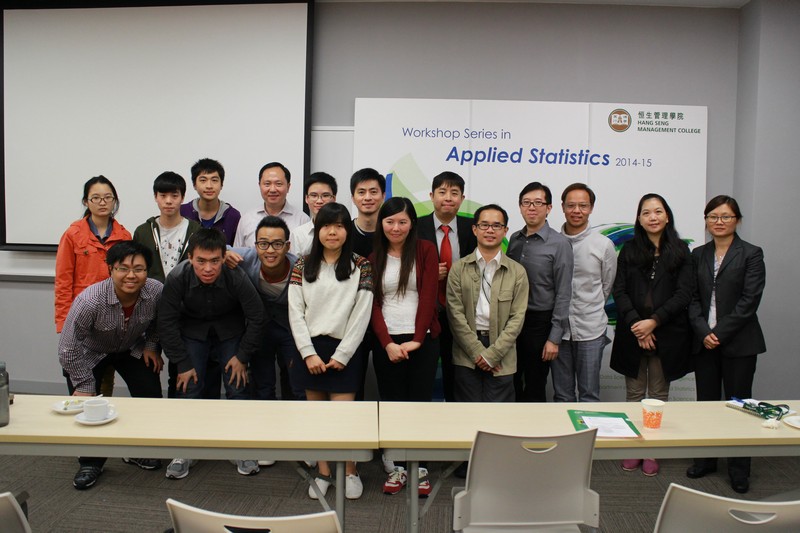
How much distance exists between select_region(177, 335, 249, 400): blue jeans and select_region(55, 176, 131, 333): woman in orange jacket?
0.97m

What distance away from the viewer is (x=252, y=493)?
2.70 m

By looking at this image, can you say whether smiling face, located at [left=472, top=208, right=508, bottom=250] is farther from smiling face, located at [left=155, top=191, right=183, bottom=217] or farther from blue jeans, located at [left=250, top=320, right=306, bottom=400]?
smiling face, located at [left=155, top=191, right=183, bottom=217]

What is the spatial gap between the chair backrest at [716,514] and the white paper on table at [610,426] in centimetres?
42

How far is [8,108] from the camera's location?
13.3 feet

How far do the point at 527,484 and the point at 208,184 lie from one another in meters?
2.69

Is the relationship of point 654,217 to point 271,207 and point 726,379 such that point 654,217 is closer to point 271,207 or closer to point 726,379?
point 726,379

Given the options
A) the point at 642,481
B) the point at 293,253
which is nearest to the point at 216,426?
the point at 293,253

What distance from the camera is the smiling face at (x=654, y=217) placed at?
2894mm

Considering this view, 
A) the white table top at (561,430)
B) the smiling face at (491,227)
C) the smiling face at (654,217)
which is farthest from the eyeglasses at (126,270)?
the smiling face at (654,217)

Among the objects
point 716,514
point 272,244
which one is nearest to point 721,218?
point 716,514

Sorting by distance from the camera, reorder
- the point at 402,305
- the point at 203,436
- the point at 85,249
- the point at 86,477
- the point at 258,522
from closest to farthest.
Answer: the point at 258,522 < the point at 203,436 < the point at 402,305 < the point at 86,477 < the point at 85,249

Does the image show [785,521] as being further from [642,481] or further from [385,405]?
[642,481]

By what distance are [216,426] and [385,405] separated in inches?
24.3

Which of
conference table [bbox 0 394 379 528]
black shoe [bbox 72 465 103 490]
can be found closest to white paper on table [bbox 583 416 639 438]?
conference table [bbox 0 394 379 528]
